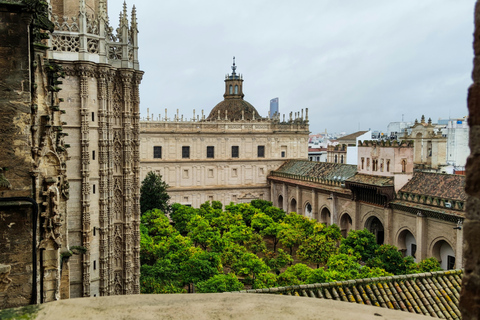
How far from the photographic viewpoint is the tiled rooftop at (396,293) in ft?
40.8

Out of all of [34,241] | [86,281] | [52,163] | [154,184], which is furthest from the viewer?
[154,184]

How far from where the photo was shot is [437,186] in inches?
1105

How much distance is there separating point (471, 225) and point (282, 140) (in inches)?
1980

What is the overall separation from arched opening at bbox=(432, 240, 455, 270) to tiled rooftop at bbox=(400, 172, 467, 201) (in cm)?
291

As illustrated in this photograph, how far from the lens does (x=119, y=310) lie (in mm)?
5070

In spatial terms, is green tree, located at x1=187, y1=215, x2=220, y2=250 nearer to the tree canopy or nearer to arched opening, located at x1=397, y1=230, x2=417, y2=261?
the tree canopy

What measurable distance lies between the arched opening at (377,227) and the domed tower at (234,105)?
23.6 m

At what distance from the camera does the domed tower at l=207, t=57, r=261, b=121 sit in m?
55.6

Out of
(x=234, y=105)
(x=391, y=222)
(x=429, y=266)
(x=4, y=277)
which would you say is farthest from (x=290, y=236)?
(x=234, y=105)

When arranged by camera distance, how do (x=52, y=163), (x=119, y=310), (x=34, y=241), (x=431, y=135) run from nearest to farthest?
(x=119, y=310) < (x=34, y=241) < (x=52, y=163) < (x=431, y=135)

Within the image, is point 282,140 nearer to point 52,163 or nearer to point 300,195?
point 300,195

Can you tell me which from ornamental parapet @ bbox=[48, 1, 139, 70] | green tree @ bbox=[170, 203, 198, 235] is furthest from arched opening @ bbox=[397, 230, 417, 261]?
ornamental parapet @ bbox=[48, 1, 139, 70]

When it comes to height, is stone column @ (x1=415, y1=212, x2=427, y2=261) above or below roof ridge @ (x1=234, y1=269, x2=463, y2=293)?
below

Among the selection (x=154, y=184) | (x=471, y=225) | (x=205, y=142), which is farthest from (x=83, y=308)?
(x=205, y=142)
